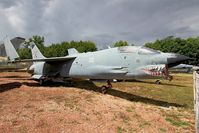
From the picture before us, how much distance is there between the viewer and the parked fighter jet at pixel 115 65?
11555mm

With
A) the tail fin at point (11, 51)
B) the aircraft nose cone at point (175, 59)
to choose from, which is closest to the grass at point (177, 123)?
the aircraft nose cone at point (175, 59)

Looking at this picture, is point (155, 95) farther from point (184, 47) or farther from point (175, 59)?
point (184, 47)

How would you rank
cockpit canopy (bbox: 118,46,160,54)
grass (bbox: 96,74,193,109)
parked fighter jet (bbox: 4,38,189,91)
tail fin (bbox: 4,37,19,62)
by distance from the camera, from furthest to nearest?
tail fin (bbox: 4,37,19,62)
grass (bbox: 96,74,193,109)
cockpit canopy (bbox: 118,46,160,54)
parked fighter jet (bbox: 4,38,189,91)

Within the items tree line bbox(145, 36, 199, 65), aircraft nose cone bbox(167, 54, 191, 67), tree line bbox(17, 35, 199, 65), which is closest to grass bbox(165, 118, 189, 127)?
aircraft nose cone bbox(167, 54, 191, 67)

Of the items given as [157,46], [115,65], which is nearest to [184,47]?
[157,46]

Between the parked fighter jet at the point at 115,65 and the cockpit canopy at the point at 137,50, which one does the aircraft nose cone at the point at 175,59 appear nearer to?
the parked fighter jet at the point at 115,65

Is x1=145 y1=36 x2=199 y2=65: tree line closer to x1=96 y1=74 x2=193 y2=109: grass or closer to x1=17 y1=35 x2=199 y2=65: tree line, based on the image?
x1=17 y1=35 x2=199 y2=65: tree line

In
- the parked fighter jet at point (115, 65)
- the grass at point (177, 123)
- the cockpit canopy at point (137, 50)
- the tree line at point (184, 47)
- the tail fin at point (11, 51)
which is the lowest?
the grass at point (177, 123)

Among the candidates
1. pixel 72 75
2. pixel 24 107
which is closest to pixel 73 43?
pixel 72 75

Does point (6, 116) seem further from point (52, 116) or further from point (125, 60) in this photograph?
point (125, 60)

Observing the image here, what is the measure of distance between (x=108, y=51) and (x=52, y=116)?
661 centimetres

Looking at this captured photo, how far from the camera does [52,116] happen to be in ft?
29.6

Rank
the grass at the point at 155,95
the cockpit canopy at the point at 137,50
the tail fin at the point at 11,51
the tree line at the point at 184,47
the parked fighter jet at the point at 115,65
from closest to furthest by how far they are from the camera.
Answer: the parked fighter jet at the point at 115,65 → the cockpit canopy at the point at 137,50 → the grass at the point at 155,95 → the tail fin at the point at 11,51 → the tree line at the point at 184,47

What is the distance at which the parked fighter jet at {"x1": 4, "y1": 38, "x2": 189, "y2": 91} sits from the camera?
37.9 feet
